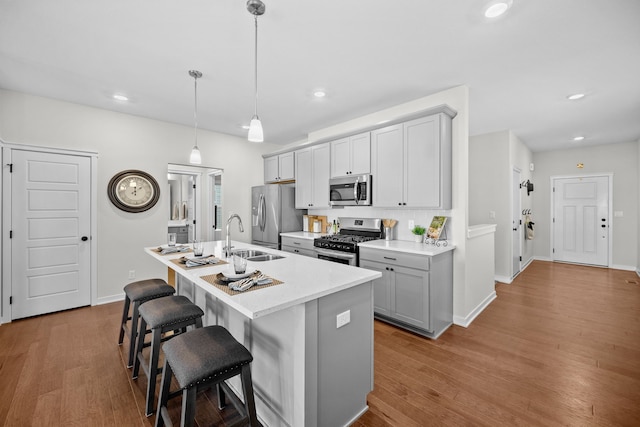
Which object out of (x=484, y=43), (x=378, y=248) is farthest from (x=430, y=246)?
(x=484, y=43)

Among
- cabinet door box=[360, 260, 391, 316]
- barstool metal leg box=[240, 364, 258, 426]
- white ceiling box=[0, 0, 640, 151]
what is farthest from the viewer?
cabinet door box=[360, 260, 391, 316]

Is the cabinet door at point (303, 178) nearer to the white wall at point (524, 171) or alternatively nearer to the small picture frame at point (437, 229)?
the small picture frame at point (437, 229)

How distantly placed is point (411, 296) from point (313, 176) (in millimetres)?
2482

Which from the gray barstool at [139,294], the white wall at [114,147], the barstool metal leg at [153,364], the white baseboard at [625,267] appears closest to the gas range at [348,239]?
the gray barstool at [139,294]

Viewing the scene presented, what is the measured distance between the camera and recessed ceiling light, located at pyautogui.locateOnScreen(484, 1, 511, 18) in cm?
188

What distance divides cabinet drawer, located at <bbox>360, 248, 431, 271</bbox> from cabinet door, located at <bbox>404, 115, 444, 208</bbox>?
25.7 inches

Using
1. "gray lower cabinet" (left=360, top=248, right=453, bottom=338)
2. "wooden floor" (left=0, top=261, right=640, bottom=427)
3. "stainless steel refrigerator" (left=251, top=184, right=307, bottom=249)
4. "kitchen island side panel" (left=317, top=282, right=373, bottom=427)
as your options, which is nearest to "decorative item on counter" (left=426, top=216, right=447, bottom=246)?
"gray lower cabinet" (left=360, top=248, right=453, bottom=338)

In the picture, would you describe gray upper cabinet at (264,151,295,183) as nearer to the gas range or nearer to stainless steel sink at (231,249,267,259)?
the gas range

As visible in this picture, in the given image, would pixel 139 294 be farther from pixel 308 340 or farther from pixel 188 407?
pixel 308 340

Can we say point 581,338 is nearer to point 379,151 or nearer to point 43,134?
point 379,151

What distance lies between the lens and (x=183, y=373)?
4.34ft

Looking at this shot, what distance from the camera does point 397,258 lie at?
122 inches

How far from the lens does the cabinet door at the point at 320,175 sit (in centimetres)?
440

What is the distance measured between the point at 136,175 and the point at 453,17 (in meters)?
4.37
